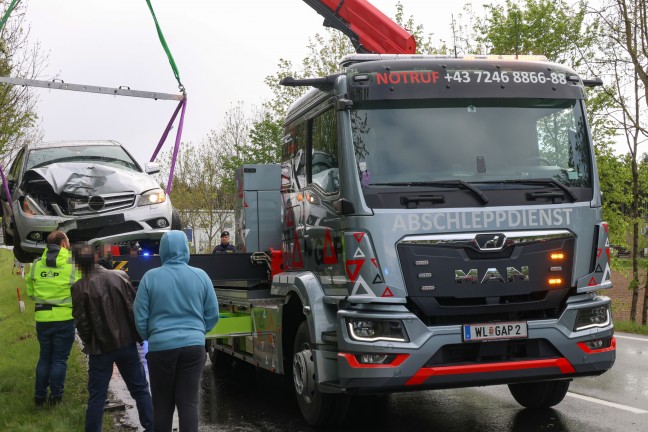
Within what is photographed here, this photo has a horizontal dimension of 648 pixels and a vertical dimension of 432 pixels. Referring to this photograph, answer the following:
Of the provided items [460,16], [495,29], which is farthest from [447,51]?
[495,29]

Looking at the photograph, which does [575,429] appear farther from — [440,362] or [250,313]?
[250,313]

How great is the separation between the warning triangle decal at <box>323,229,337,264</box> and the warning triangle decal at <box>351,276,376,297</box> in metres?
0.45

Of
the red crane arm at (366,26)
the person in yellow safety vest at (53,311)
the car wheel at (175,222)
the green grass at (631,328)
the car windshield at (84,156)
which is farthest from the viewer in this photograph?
the green grass at (631,328)

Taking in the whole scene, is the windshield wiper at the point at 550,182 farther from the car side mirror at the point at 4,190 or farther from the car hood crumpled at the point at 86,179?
the car side mirror at the point at 4,190

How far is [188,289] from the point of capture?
576 cm

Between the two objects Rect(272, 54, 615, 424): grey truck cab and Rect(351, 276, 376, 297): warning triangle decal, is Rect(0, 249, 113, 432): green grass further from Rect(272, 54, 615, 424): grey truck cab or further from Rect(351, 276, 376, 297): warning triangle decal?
Rect(351, 276, 376, 297): warning triangle decal

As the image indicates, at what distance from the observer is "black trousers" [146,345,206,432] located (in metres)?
5.70

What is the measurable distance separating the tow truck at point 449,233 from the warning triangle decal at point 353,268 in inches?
0.4

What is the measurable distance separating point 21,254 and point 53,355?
258 centimetres

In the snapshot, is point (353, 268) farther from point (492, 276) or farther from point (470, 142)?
point (470, 142)

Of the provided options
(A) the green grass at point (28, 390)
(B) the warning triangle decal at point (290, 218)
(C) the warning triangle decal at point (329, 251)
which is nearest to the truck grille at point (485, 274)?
(C) the warning triangle decal at point (329, 251)

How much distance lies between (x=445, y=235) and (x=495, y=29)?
2000 cm

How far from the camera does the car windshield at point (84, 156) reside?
10.7 m

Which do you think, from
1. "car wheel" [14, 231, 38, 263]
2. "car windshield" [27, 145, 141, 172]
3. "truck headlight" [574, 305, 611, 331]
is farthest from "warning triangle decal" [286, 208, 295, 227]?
"car wheel" [14, 231, 38, 263]
